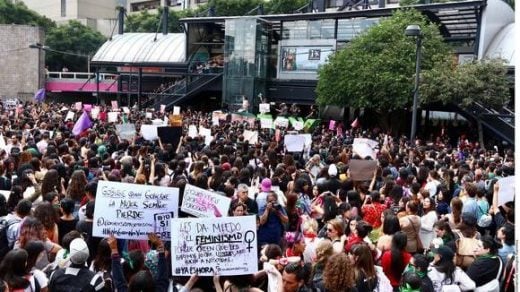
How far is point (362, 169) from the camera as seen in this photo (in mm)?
11055

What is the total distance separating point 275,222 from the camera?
24.4ft

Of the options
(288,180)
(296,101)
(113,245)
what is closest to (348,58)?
(296,101)

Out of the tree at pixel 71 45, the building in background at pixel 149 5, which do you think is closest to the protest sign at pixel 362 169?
the tree at pixel 71 45

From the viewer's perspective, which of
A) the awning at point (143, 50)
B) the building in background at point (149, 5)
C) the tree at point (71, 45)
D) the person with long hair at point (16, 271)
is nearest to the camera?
the person with long hair at point (16, 271)

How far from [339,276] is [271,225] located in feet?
7.62

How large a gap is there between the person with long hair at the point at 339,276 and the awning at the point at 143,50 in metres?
45.5

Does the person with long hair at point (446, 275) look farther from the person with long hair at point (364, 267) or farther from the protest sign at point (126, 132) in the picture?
the protest sign at point (126, 132)

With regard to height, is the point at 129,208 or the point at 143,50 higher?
the point at 143,50

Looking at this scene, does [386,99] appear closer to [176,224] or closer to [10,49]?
[176,224]

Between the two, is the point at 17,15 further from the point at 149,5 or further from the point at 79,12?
the point at 149,5

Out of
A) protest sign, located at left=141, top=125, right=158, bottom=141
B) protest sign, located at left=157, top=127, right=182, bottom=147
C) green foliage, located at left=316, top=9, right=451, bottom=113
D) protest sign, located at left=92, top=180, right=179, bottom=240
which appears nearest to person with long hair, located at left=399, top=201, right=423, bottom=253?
protest sign, located at left=92, top=180, right=179, bottom=240

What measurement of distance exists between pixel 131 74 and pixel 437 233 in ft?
158

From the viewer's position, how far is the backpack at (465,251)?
21.7 feet

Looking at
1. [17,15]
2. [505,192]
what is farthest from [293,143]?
[17,15]
